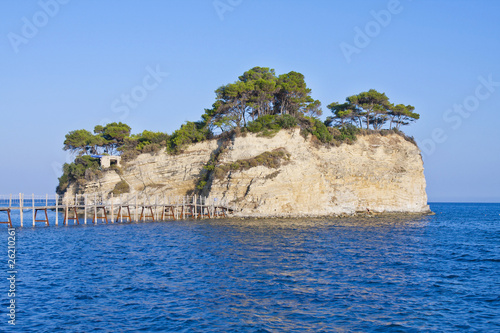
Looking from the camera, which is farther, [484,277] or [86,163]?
[86,163]

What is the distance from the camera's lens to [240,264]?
22.5 metres

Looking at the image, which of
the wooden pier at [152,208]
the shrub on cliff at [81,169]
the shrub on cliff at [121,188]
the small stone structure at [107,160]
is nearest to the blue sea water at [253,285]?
the wooden pier at [152,208]

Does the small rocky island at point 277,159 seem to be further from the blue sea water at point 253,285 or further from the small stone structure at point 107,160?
the blue sea water at point 253,285

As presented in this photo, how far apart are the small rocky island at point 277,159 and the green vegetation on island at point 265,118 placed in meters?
0.15

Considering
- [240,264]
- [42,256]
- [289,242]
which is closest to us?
[240,264]

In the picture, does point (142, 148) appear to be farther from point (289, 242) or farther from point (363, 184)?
point (289, 242)

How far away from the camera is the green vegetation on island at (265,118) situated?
57.8 meters

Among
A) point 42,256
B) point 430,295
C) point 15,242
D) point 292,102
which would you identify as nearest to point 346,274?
point 430,295

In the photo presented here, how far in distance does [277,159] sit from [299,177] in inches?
135

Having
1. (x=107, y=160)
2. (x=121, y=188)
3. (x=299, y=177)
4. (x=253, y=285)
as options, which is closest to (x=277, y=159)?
(x=299, y=177)

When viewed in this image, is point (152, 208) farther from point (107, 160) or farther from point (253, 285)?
point (253, 285)

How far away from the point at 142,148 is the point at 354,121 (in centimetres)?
3228

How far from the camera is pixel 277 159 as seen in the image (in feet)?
172

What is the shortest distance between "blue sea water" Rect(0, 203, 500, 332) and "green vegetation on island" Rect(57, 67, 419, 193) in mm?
25890
